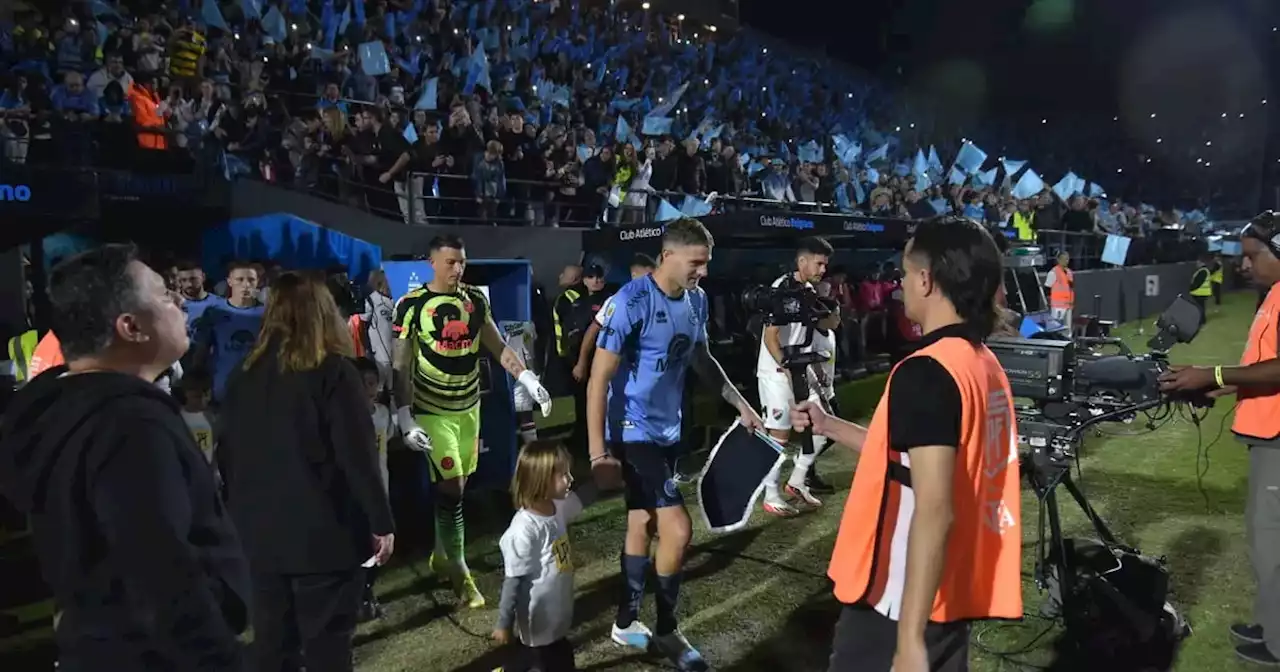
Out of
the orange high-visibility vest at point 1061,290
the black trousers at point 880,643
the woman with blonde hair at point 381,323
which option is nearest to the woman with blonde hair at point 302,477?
the black trousers at point 880,643

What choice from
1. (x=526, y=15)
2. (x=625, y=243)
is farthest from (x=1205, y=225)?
(x=625, y=243)

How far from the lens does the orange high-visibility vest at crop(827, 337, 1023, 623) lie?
219cm

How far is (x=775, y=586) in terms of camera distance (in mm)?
5539

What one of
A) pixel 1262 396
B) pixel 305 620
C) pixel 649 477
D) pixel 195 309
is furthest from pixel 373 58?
pixel 1262 396

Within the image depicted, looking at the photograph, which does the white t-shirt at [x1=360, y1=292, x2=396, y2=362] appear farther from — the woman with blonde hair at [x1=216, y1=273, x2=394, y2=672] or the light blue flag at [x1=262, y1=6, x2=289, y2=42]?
the light blue flag at [x1=262, y1=6, x2=289, y2=42]

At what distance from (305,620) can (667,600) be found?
1857mm

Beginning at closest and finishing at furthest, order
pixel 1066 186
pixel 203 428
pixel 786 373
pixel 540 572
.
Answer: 1. pixel 540 572
2. pixel 203 428
3. pixel 786 373
4. pixel 1066 186

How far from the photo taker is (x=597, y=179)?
14.2 m

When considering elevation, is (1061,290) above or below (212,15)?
below

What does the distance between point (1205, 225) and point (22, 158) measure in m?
43.3

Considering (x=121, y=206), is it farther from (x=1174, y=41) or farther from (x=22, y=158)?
(x=1174, y=41)

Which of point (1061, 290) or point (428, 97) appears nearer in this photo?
point (428, 97)

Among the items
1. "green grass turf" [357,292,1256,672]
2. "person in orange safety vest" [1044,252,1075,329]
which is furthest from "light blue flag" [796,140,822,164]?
"green grass turf" [357,292,1256,672]

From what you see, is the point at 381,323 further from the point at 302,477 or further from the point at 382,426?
the point at 302,477
